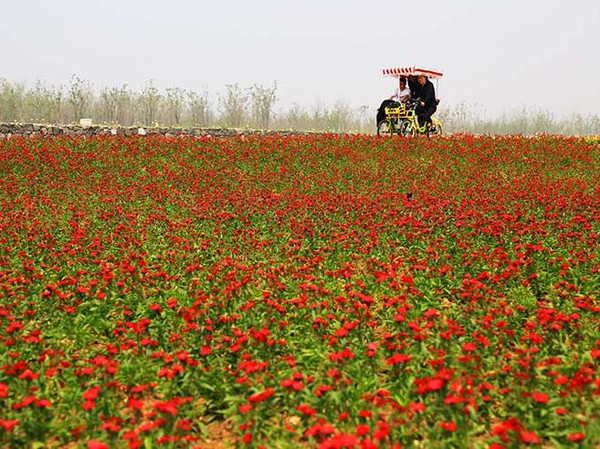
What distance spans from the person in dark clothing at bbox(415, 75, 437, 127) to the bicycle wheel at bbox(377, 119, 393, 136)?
113 centimetres

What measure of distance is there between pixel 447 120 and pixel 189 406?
5784 cm

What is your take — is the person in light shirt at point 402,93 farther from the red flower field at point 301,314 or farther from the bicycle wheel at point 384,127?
the red flower field at point 301,314

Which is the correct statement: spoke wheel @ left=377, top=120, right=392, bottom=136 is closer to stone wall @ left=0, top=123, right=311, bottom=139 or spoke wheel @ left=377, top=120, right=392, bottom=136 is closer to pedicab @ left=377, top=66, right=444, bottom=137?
pedicab @ left=377, top=66, right=444, bottom=137

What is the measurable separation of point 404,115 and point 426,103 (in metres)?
0.92

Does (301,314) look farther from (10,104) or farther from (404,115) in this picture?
(10,104)

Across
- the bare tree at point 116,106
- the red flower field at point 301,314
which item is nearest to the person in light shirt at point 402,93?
the red flower field at point 301,314

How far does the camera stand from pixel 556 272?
6.65 meters

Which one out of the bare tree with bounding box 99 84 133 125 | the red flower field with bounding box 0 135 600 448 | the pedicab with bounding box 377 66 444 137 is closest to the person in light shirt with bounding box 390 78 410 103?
the pedicab with bounding box 377 66 444 137

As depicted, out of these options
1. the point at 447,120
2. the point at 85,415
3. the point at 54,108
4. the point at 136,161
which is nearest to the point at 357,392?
the point at 85,415

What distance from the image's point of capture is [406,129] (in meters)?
21.2

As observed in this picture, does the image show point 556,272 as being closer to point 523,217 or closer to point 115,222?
point 523,217

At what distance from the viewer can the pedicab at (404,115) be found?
20.5 metres

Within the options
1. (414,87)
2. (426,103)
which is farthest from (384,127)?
(426,103)

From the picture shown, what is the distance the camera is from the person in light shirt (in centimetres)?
2111
